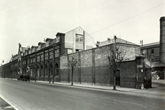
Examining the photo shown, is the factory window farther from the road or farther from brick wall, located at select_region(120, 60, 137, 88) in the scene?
the road

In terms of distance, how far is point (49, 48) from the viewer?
4712cm

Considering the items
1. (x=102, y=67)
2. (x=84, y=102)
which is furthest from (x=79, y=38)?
(x=84, y=102)

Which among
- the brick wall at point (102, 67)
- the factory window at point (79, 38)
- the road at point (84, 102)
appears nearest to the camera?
the road at point (84, 102)

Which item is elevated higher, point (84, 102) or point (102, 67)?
point (102, 67)

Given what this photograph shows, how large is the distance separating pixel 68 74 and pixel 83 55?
7383 mm

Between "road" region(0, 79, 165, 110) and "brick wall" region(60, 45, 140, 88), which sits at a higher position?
"brick wall" region(60, 45, 140, 88)

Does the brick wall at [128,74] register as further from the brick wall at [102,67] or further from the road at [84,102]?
the road at [84,102]

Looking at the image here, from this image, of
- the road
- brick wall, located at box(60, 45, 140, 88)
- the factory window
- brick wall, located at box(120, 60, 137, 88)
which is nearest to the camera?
the road

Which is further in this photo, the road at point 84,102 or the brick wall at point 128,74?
the brick wall at point 128,74

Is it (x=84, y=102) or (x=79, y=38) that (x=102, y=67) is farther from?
(x=79, y=38)

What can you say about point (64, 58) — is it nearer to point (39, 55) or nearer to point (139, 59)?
point (39, 55)

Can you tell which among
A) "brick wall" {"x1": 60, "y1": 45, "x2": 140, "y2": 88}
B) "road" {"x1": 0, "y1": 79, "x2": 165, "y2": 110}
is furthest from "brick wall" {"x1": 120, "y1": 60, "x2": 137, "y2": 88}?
"road" {"x1": 0, "y1": 79, "x2": 165, "y2": 110}

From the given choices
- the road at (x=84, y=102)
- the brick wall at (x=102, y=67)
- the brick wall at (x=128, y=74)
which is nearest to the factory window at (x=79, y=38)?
the brick wall at (x=102, y=67)

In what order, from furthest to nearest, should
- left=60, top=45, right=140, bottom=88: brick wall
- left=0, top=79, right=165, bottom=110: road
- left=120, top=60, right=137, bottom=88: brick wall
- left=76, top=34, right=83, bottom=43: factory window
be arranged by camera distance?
left=76, top=34, right=83, bottom=43: factory window < left=60, top=45, right=140, bottom=88: brick wall < left=120, top=60, right=137, bottom=88: brick wall < left=0, top=79, right=165, bottom=110: road
